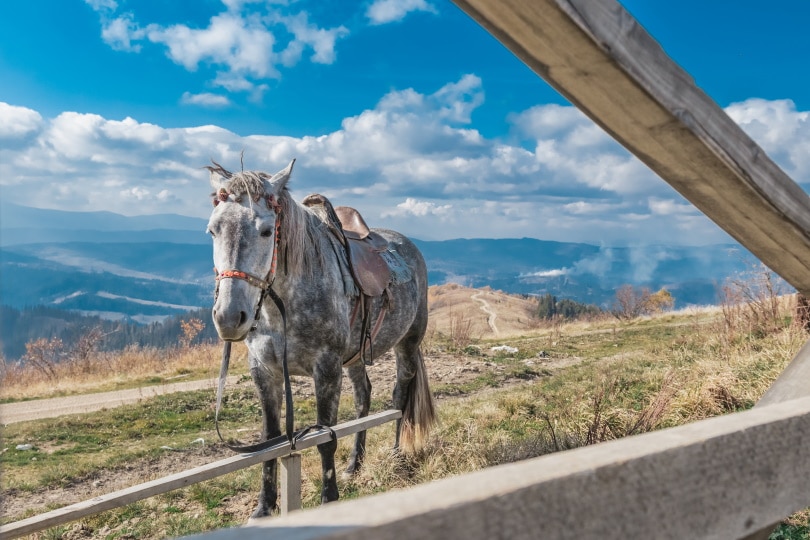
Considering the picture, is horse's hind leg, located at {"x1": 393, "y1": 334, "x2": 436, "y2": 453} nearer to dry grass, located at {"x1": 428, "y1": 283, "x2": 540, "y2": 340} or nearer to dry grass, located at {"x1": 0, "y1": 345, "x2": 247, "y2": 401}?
dry grass, located at {"x1": 0, "y1": 345, "x2": 247, "y2": 401}

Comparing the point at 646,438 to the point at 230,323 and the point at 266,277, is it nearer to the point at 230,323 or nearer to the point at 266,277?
the point at 230,323

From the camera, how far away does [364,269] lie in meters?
4.74

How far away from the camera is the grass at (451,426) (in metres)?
4.88

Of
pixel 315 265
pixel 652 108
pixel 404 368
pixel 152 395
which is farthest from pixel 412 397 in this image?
pixel 152 395

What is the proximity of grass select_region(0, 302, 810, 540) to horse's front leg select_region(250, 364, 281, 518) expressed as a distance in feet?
2.04

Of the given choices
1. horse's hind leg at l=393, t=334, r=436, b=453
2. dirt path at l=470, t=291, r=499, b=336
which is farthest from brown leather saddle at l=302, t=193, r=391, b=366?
dirt path at l=470, t=291, r=499, b=336

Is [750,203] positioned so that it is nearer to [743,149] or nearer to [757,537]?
[743,149]

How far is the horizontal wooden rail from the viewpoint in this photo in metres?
2.83

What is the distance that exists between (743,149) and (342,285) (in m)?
3.36

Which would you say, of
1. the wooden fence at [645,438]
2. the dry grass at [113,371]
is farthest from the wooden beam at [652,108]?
the dry grass at [113,371]

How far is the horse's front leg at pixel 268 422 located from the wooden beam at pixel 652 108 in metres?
3.38

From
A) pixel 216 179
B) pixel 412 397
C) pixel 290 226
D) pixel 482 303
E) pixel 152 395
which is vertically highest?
pixel 216 179

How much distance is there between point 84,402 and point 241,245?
32.4ft

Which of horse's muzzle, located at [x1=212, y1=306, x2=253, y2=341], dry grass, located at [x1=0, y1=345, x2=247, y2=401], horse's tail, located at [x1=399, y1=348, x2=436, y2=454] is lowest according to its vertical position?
dry grass, located at [x1=0, y1=345, x2=247, y2=401]
